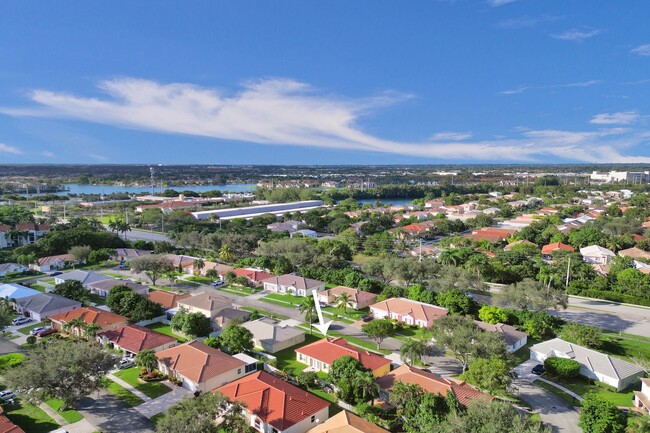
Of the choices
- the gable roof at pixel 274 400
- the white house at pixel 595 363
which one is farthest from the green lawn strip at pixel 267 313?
the white house at pixel 595 363

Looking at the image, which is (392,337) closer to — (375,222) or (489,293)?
(489,293)

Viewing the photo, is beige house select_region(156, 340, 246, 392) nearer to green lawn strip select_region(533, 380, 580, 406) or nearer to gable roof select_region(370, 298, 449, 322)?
gable roof select_region(370, 298, 449, 322)

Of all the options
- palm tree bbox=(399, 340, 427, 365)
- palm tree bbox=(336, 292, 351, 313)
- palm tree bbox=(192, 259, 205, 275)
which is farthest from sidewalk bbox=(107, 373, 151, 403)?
palm tree bbox=(192, 259, 205, 275)

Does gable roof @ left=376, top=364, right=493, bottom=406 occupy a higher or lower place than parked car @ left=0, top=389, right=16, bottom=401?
higher

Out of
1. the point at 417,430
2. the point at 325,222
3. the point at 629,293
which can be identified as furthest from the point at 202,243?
the point at 629,293

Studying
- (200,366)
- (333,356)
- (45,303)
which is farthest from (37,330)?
(333,356)

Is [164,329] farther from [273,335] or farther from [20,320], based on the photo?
[20,320]
